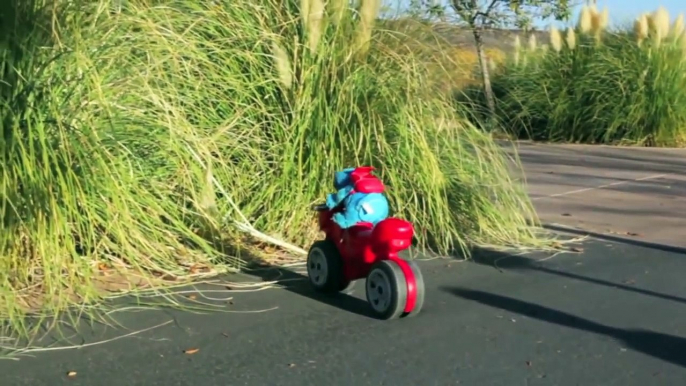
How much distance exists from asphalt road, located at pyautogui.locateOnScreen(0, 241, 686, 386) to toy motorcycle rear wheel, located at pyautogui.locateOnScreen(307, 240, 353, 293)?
0.10 metres

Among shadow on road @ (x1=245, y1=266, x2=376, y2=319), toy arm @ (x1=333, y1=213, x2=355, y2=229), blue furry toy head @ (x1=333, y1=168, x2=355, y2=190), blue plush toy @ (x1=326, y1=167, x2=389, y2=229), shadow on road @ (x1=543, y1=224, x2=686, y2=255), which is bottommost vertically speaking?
shadow on road @ (x1=543, y1=224, x2=686, y2=255)

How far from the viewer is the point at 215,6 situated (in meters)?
7.90

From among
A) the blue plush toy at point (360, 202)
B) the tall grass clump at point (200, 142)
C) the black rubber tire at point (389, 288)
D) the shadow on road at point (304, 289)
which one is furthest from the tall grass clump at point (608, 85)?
the black rubber tire at point (389, 288)

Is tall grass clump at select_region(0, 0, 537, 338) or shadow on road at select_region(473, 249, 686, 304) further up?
tall grass clump at select_region(0, 0, 537, 338)

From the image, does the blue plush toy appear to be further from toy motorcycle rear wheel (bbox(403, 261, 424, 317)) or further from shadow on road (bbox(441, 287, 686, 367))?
shadow on road (bbox(441, 287, 686, 367))

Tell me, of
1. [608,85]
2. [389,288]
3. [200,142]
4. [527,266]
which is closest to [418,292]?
[389,288]

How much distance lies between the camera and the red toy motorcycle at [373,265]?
229 inches

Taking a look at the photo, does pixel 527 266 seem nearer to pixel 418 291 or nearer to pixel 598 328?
pixel 598 328

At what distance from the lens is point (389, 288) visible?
5.80 meters

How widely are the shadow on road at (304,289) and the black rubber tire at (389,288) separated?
0.35ft

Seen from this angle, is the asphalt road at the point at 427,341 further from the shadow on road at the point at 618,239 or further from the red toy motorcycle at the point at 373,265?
the shadow on road at the point at 618,239

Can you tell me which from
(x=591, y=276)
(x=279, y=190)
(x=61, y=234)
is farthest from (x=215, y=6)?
(x=591, y=276)

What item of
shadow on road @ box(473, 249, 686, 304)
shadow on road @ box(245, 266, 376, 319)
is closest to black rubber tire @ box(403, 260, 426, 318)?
shadow on road @ box(245, 266, 376, 319)

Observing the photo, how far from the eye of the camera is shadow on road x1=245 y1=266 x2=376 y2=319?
20.5 feet
